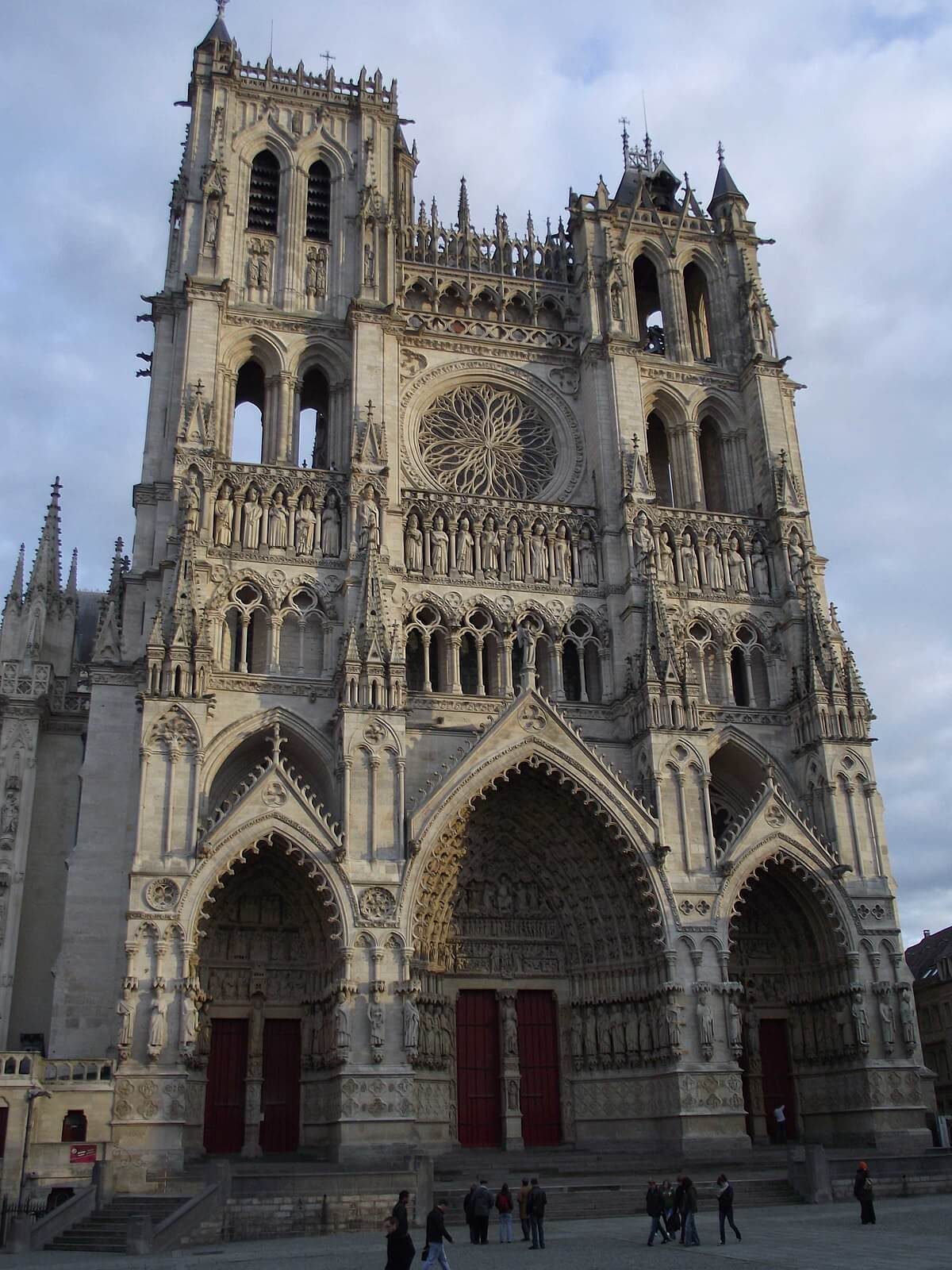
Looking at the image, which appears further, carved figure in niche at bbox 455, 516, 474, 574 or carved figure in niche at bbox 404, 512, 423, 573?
carved figure in niche at bbox 455, 516, 474, 574

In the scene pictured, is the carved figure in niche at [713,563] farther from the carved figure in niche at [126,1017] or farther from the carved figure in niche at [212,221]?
the carved figure in niche at [126,1017]

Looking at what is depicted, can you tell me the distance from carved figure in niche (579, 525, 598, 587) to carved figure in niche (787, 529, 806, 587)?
5.14 metres

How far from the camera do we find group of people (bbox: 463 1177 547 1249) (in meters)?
16.5

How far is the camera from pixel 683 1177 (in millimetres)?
16578

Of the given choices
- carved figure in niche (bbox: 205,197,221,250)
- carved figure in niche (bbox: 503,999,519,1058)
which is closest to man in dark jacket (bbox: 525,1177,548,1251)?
carved figure in niche (bbox: 503,999,519,1058)

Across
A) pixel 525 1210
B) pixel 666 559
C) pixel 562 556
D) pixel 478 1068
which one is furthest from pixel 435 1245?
pixel 666 559

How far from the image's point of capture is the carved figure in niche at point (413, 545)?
29.2 m

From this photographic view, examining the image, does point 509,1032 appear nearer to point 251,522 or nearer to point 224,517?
point 251,522

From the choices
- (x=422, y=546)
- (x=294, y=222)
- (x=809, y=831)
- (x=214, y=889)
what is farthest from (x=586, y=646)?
(x=294, y=222)

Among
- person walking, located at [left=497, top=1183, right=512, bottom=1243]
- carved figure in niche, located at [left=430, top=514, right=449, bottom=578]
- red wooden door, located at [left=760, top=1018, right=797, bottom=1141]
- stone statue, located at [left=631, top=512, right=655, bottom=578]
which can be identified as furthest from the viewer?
stone statue, located at [left=631, top=512, right=655, bottom=578]

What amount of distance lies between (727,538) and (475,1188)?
63.7 feet

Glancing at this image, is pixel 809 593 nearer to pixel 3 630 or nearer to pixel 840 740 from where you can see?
pixel 840 740

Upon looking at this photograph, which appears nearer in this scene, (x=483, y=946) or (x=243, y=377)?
(x=483, y=946)

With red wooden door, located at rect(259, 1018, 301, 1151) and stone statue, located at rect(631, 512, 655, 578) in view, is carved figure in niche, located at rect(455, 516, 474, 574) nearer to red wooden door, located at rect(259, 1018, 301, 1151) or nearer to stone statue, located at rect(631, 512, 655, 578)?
stone statue, located at rect(631, 512, 655, 578)
